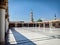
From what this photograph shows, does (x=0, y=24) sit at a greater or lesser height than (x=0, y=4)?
lesser

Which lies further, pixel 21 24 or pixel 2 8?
pixel 21 24

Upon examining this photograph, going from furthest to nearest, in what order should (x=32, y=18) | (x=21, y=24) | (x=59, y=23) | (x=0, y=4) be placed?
(x=32, y=18), (x=21, y=24), (x=59, y=23), (x=0, y=4)

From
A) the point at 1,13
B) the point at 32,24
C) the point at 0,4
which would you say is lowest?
the point at 32,24

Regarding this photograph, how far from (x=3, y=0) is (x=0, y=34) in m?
2.15

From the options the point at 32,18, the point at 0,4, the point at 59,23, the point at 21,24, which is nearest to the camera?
the point at 0,4

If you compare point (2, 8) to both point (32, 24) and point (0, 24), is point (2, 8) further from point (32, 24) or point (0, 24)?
point (32, 24)

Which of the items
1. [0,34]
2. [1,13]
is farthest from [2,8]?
[0,34]

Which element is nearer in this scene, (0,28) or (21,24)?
(0,28)

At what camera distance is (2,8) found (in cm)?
776

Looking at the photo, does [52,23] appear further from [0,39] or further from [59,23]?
[0,39]

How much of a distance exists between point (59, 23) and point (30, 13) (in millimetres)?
37795

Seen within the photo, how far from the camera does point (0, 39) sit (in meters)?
7.52

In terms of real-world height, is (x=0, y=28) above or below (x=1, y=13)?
below

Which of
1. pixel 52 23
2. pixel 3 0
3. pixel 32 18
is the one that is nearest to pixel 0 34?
pixel 3 0
